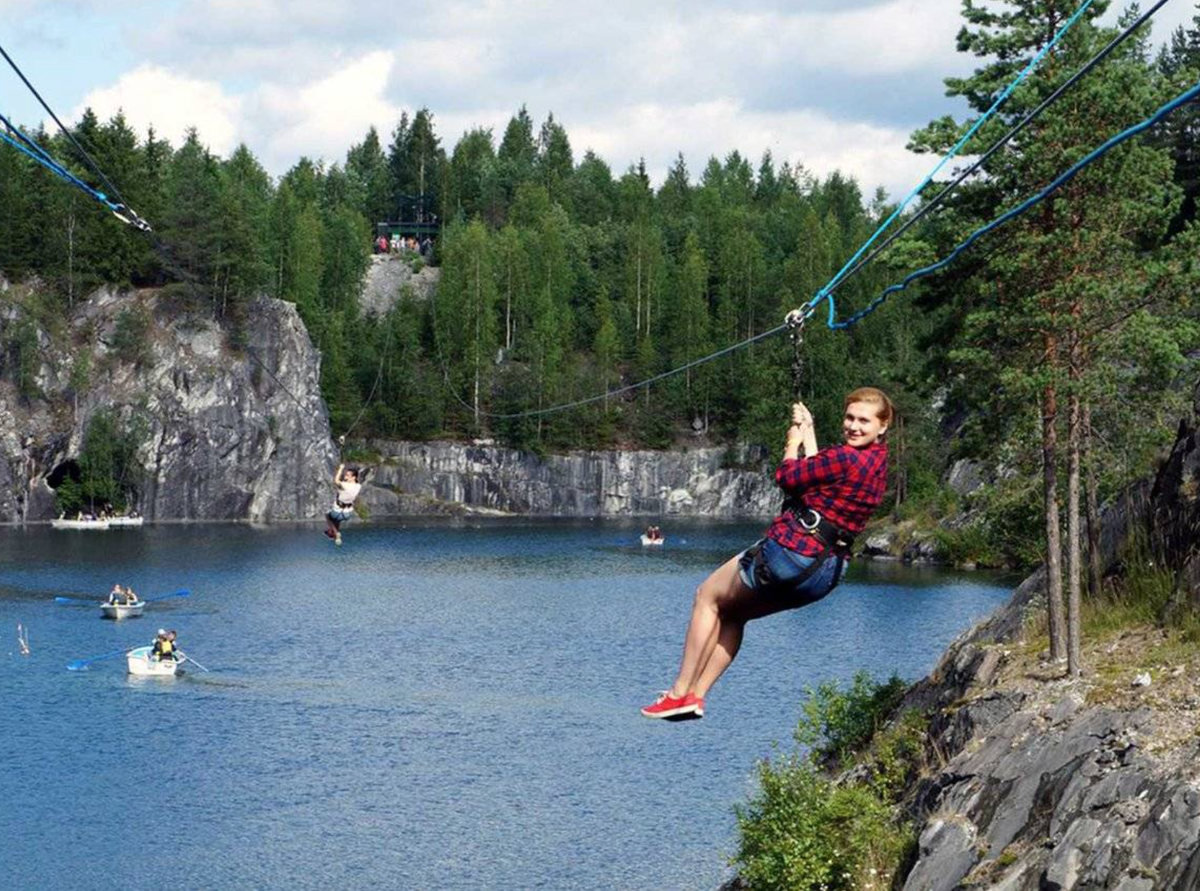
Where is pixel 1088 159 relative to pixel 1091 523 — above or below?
above

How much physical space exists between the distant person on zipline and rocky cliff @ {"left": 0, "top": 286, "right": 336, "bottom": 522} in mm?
110770

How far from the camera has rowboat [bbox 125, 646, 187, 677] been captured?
182 feet

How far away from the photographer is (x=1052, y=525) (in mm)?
30891

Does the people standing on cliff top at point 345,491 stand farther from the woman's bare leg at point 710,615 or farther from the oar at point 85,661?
the oar at point 85,661

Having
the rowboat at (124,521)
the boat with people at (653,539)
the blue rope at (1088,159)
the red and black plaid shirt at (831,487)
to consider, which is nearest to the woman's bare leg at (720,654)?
the red and black plaid shirt at (831,487)

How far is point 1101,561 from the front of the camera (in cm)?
3319

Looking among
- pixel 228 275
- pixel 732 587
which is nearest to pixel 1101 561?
pixel 732 587

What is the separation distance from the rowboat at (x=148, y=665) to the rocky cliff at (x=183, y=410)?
208 ft

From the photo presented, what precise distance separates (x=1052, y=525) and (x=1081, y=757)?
813 cm

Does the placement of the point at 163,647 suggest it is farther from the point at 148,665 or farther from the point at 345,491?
the point at 345,491

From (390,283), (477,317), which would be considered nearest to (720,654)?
(477,317)

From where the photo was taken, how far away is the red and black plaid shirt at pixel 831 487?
11000 mm

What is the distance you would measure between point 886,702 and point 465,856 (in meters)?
10.0

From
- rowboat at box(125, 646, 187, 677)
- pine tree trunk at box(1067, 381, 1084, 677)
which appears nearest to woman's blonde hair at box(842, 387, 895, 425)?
pine tree trunk at box(1067, 381, 1084, 677)
